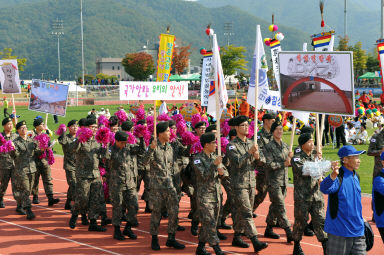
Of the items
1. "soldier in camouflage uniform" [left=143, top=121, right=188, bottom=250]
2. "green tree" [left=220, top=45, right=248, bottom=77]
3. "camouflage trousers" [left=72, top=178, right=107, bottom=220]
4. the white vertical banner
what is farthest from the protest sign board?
"green tree" [left=220, top=45, right=248, bottom=77]

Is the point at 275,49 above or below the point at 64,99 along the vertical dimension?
above

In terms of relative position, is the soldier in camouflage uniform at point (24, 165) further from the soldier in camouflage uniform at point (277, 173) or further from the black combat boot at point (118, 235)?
the soldier in camouflage uniform at point (277, 173)

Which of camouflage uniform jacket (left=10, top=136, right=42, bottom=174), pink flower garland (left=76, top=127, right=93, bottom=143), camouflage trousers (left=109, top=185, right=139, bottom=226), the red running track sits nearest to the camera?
the red running track

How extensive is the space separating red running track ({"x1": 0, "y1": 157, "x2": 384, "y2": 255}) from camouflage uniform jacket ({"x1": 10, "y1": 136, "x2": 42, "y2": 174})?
39.6 inches

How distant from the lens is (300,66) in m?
7.27

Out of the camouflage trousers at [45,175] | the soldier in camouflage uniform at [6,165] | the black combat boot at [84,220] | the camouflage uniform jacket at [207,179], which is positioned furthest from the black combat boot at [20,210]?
the camouflage uniform jacket at [207,179]

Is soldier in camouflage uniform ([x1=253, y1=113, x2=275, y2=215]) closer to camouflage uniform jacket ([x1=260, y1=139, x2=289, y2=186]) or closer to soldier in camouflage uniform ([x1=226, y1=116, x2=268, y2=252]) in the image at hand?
camouflage uniform jacket ([x1=260, y1=139, x2=289, y2=186])

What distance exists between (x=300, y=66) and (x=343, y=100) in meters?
0.81

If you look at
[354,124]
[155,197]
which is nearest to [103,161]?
[155,197]

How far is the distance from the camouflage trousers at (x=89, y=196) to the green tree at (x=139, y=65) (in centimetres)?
7359

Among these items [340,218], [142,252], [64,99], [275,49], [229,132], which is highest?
[275,49]

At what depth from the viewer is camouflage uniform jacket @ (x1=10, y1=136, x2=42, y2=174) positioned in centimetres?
1057

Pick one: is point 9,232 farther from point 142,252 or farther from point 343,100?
point 343,100

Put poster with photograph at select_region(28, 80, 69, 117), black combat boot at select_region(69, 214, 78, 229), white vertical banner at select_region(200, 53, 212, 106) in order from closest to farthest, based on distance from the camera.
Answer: black combat boot at select_region(69, 214, 78, 229) → poster with photograph at select_region(28, 80, 69, 117) → white vertical banner at select_region(200, 53, 212, 106)
